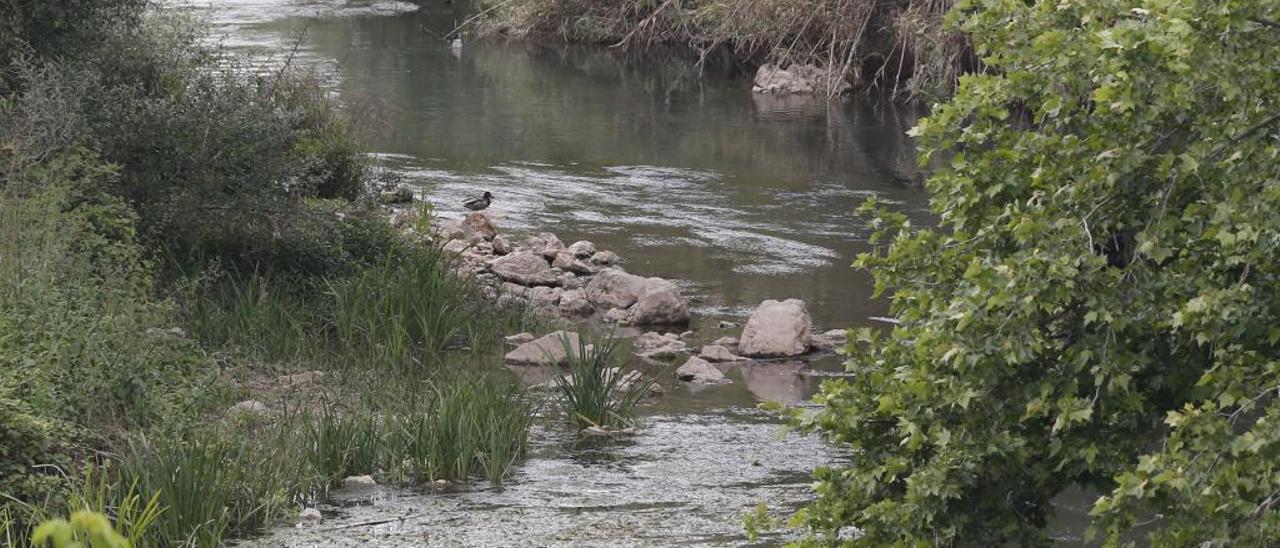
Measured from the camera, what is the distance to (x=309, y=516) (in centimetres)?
910

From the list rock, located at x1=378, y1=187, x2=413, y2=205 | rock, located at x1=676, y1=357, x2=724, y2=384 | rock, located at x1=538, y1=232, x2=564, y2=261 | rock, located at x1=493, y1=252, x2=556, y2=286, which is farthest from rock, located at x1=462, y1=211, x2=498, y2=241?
rock, located at x1=676, y1=357, x2=724, y2=384

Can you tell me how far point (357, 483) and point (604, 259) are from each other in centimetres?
786

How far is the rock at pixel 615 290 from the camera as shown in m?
15.2

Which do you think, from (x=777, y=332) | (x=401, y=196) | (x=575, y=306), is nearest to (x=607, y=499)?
(x=777, y=332)

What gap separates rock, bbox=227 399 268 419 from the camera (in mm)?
10102

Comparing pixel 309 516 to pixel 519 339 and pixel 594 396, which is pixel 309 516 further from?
pixel 519 339

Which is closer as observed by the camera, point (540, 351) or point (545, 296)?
point (540, 351)

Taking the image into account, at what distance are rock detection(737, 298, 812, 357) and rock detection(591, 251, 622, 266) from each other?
333 cm

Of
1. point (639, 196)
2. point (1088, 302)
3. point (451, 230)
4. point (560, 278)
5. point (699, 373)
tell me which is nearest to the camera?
point (1088, 302)

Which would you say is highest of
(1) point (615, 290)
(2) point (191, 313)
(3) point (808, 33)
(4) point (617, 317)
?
(3) point (808, 33)

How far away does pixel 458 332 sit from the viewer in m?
13.2

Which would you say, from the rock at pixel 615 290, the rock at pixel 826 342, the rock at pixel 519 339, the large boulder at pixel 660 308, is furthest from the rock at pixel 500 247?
the rock at pixel 826 342

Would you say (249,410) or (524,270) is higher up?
(249,410)

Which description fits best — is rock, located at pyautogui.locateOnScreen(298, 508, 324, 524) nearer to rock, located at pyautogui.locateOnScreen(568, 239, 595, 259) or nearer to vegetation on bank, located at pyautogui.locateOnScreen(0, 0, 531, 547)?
vegetation on bank, located at pyautogui.locateOnScreen(0, 0, 531, 547)
